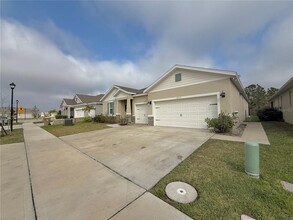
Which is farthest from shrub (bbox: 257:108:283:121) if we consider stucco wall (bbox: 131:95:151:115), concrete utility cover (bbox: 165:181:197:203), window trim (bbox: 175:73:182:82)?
concrete utility cover (bbox: 165:181:197:203)

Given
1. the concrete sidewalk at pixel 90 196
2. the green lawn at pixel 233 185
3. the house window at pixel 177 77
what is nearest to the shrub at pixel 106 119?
the house window at pixel 177 77

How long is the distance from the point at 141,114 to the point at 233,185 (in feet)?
42.6

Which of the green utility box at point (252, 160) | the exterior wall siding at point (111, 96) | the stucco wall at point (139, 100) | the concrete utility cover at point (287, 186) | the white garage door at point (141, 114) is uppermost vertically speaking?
the exterior wall siding at point (111, 96)

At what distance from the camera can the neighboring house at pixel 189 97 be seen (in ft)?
30.5

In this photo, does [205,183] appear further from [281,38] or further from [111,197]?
[281,38]

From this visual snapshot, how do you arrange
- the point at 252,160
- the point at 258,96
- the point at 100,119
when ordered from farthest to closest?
1. the point at 258,96
2. the point at 100,119
3. the point at 252,160

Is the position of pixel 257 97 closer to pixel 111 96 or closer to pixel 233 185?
pixel 111 96

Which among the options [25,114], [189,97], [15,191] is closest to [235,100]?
[189,97]

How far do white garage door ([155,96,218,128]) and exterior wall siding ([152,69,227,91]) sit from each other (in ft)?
4.33

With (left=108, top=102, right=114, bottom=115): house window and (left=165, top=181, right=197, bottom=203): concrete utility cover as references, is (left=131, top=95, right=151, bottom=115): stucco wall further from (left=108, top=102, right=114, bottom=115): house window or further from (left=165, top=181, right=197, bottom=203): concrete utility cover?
(left=165, top=181, right=197, bottom=203): concrete utility cover

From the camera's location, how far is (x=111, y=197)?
266 cm

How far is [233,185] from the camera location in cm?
294

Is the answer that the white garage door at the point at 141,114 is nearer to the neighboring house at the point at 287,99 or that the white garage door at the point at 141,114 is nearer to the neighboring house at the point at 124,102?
the neighboring house at the point at 124,102

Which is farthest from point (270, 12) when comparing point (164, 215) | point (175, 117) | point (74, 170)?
point (74, 170)
